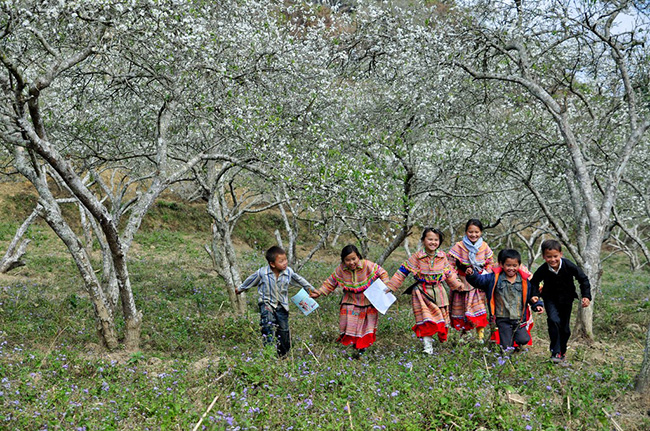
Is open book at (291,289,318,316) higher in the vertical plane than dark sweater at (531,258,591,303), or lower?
lower

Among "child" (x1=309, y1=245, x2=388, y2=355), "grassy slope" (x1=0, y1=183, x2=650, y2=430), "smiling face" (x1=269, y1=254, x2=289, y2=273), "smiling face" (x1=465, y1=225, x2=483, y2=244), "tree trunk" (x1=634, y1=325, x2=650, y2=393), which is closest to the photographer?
"grassy slope" (x1=0, y1=183, x2=650, y2=430)

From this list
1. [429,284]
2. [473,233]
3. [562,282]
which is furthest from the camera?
[473,233]

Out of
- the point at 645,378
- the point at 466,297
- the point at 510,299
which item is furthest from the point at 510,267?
the point at 645,378

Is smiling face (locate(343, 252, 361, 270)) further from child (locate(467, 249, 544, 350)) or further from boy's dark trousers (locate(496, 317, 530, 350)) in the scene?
boy's dark trousers (locate(496, 317, 530, 350))

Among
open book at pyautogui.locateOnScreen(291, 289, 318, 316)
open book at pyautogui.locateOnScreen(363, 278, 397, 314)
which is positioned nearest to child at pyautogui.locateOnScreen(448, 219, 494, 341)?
open book at pyautogui.locateOnScreen(363, 278, 397, 314)

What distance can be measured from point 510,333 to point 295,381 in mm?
3270

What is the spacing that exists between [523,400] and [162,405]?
362 centimetres

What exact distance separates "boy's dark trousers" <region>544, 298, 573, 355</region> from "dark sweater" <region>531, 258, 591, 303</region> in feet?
0.32

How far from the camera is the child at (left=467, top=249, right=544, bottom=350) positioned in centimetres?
730

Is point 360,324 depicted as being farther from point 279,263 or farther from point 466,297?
point 466,297

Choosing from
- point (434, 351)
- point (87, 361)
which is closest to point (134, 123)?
point (87, 361)

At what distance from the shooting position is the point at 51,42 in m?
8.05

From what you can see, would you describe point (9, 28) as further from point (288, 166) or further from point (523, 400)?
point (523, 400)

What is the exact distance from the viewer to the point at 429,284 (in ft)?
25.4
